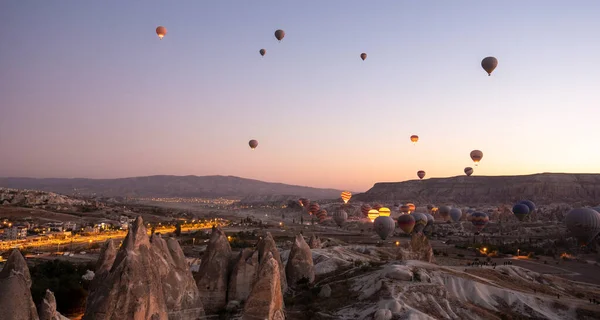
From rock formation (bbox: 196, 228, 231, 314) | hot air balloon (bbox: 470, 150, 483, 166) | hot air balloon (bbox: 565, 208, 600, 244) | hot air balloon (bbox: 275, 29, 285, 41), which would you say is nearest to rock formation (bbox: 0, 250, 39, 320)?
rock formation (bbox: 196, 228, 231, 314)

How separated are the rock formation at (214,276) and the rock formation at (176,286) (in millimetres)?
2736

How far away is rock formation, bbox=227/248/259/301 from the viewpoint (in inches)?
821

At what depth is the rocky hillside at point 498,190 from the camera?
140875mm

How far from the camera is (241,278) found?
21047mm

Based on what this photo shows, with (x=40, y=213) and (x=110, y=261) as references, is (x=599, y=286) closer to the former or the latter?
(x=110, y=261)

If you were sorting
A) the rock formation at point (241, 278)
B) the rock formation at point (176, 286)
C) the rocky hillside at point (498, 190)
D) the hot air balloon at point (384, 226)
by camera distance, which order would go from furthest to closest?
the rocky hillside at point (498, 190), the hot air balloon at point (384, 226), the rock formation at point (241, 278), the rock formation at point (176, 286)

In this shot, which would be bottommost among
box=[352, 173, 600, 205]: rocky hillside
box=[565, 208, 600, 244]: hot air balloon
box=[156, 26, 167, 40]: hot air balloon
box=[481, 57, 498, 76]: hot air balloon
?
box=[565, 208, 600, 244]: hot air balloon

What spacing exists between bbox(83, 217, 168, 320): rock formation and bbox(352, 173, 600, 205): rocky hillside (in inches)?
5494

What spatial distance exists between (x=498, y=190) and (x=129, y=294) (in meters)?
160

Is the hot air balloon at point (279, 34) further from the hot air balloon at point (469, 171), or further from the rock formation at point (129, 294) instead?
the hot air balloon at point (469, 171)

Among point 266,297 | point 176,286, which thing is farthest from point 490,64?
point 176,286

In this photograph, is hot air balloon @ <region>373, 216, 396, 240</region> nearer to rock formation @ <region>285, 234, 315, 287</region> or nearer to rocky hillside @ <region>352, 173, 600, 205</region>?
rock formation @ <region>285, 234, 315, 287</region>

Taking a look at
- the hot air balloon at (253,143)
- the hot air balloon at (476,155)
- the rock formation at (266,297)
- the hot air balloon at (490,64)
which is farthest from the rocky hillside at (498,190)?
the rock formation at (266,297)

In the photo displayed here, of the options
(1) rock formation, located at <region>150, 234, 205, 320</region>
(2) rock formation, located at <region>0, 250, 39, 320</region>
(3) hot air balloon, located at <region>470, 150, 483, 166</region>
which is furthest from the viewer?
(3) hot air balloon, located at <region>470, 150, 483, 166</region>
